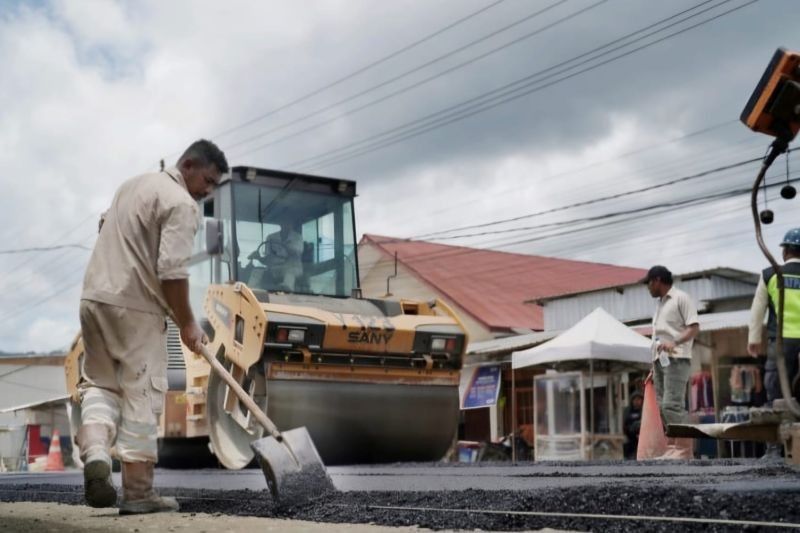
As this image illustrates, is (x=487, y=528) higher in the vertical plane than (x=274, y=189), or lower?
lower

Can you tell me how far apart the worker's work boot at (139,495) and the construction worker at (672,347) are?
529 centimetres

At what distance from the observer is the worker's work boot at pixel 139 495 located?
4.64 meters

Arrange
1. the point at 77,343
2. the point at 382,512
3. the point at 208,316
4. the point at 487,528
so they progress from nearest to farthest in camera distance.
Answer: the point at 487,528, the point at 382,512, the point at 208,316, the point at 77,343

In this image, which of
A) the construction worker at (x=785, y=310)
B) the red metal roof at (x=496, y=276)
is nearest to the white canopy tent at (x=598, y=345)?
the construction worker at (x=785, y=310)

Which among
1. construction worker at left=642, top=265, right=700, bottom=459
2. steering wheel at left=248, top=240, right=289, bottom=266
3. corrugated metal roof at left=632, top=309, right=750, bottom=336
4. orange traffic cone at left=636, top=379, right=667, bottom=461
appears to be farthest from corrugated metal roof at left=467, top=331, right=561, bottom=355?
construction worker at left=642, top=265, right=700, bottom=459

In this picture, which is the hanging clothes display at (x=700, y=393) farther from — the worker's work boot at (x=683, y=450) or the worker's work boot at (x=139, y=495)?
the worker's work boot at (x=139, y=495)

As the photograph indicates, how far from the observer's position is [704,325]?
15117mm

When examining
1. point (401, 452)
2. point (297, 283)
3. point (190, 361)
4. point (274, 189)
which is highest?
point (274, 189)

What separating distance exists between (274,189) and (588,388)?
22.3 feet

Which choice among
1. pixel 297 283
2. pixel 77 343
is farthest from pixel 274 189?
pixel 77 343

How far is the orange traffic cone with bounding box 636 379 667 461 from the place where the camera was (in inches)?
381

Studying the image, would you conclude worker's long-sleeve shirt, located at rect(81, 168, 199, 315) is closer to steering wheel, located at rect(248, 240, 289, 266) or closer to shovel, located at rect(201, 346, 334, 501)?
shovel, located at rect(201, 346, 334, 501)

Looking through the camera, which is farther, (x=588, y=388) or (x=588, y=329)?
(x=588, y=388)

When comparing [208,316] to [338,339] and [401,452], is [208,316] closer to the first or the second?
[338,339]
